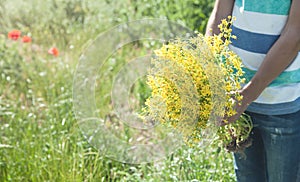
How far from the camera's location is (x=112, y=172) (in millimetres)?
2854

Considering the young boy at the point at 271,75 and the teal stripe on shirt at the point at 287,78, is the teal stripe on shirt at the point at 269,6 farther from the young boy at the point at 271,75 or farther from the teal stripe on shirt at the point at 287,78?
the teal stripe on shirt at the point at 287,78

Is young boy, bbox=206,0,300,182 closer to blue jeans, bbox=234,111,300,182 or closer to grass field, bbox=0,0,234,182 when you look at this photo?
blue jeans, bbox=234,111,300,182

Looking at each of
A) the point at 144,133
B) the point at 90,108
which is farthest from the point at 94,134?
the point at 144,133

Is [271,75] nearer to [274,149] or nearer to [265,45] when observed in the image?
[265,45]

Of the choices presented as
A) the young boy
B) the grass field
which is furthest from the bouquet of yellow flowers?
the grass field

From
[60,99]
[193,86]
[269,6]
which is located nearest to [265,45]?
[269,6]

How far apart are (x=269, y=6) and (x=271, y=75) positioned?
0.73 ft

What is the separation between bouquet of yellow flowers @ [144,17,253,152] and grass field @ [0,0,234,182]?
92 cm

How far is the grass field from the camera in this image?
2.69 meters

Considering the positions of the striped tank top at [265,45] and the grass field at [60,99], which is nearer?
the striped tank top at [265,45]

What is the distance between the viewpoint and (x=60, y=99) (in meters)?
3.42

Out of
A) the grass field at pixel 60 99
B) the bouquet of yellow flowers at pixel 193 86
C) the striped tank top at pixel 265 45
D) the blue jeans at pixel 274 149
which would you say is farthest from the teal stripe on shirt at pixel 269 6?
the grass field at pixel 60 99

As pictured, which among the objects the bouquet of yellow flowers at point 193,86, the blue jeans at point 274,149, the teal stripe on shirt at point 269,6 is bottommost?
the blue jeans at point 274,149

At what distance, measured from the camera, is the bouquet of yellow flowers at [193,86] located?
1621 millimetres
